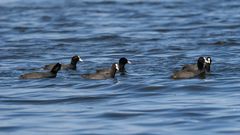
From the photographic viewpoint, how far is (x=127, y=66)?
27.3m

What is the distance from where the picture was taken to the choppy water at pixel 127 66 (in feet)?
57.9

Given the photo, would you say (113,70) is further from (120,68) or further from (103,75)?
(120,68)

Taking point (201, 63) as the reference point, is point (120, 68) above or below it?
below

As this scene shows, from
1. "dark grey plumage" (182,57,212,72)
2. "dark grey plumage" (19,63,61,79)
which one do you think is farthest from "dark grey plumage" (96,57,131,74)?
"dark grey plumage" (182,57,212,72)

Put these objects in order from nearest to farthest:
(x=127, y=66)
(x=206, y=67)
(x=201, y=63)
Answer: (x=201, y=63), (x=206, y=67), (x=127, y=66)

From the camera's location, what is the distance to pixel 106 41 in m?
34.4

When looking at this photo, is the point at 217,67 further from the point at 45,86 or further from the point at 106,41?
the point at 106,41

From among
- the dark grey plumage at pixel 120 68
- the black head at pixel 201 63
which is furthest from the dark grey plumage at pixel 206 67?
the dark grey plumage at pixel 120 68

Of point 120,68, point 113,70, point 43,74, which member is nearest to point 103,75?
point 113,70

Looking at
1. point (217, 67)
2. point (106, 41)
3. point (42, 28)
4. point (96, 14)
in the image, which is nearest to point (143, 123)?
point (217, 67)

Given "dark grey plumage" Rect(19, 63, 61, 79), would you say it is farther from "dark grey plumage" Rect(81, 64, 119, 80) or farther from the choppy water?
"dark grey plumage" Rect(81, 64, 119, 80)

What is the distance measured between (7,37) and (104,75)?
505 inches

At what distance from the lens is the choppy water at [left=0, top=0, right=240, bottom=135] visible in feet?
57.9

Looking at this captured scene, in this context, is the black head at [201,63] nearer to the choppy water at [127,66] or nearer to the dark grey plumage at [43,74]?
the choppy water at [127,66]
